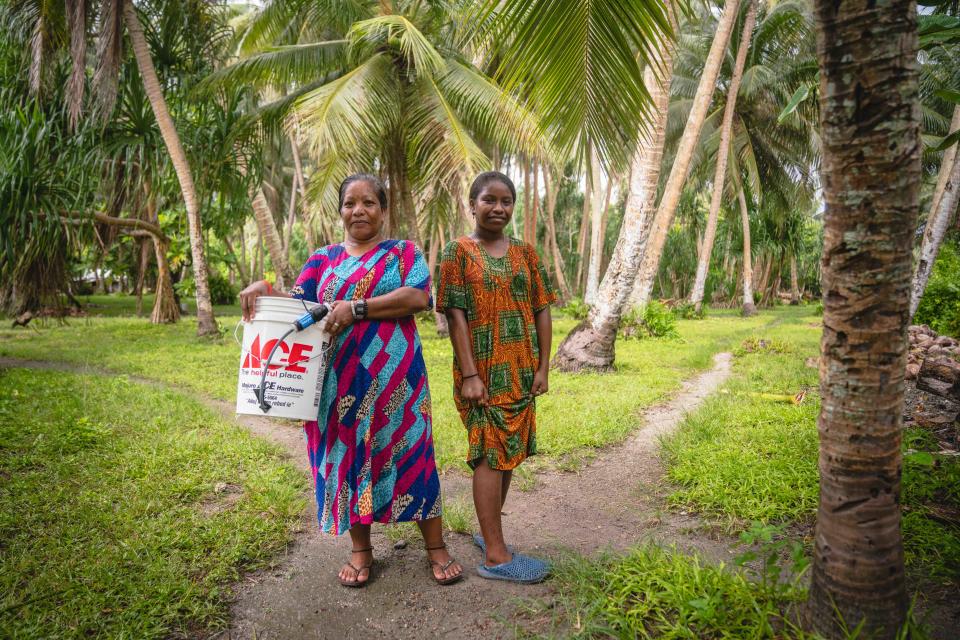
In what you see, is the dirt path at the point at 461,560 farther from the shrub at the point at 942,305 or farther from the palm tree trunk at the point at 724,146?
the palm tree trunk at the point at 724,146

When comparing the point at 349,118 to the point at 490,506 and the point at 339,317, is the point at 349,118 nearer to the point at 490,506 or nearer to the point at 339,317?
the point at 339,317

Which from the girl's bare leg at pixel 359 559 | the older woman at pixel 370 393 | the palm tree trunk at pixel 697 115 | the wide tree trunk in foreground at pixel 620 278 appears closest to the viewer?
the older woman at pixel 370 393

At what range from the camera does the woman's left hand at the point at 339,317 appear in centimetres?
216

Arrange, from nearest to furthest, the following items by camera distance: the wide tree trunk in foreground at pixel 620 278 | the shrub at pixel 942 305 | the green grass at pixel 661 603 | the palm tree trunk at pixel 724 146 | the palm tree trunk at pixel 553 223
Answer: the green grass at pixel 661 603 < the wide tree trunk in foreground at pixel 620 278 < the shrub at pixel 942 305 < the palm tree trunk at pixel 724 146 < the palm tree trunk at pixel 553 223

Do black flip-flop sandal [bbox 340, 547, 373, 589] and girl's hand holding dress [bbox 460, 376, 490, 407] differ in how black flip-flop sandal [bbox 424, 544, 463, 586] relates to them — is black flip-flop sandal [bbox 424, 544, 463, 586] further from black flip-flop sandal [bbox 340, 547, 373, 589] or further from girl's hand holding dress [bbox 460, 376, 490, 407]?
girl's hand holding dress [bbox 460, 376, 490, 407]

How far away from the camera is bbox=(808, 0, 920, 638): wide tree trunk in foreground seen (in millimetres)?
1518

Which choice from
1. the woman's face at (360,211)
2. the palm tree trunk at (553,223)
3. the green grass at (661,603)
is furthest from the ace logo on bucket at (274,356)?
the palm tree trunk at (553,223)

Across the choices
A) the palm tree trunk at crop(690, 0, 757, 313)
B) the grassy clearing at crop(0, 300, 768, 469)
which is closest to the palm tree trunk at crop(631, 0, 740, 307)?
the grassy clearing at crop(0, 300, 768, 469)

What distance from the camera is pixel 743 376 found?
6.75 m

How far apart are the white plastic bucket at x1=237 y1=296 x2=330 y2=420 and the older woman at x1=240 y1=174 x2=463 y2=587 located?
21cm

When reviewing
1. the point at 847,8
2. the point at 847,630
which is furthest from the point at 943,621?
the point at 847,8

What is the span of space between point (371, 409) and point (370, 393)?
0.07 meters

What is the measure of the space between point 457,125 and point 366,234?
303 inches

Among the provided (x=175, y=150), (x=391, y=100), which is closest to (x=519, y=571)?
(x=391, y=100)
